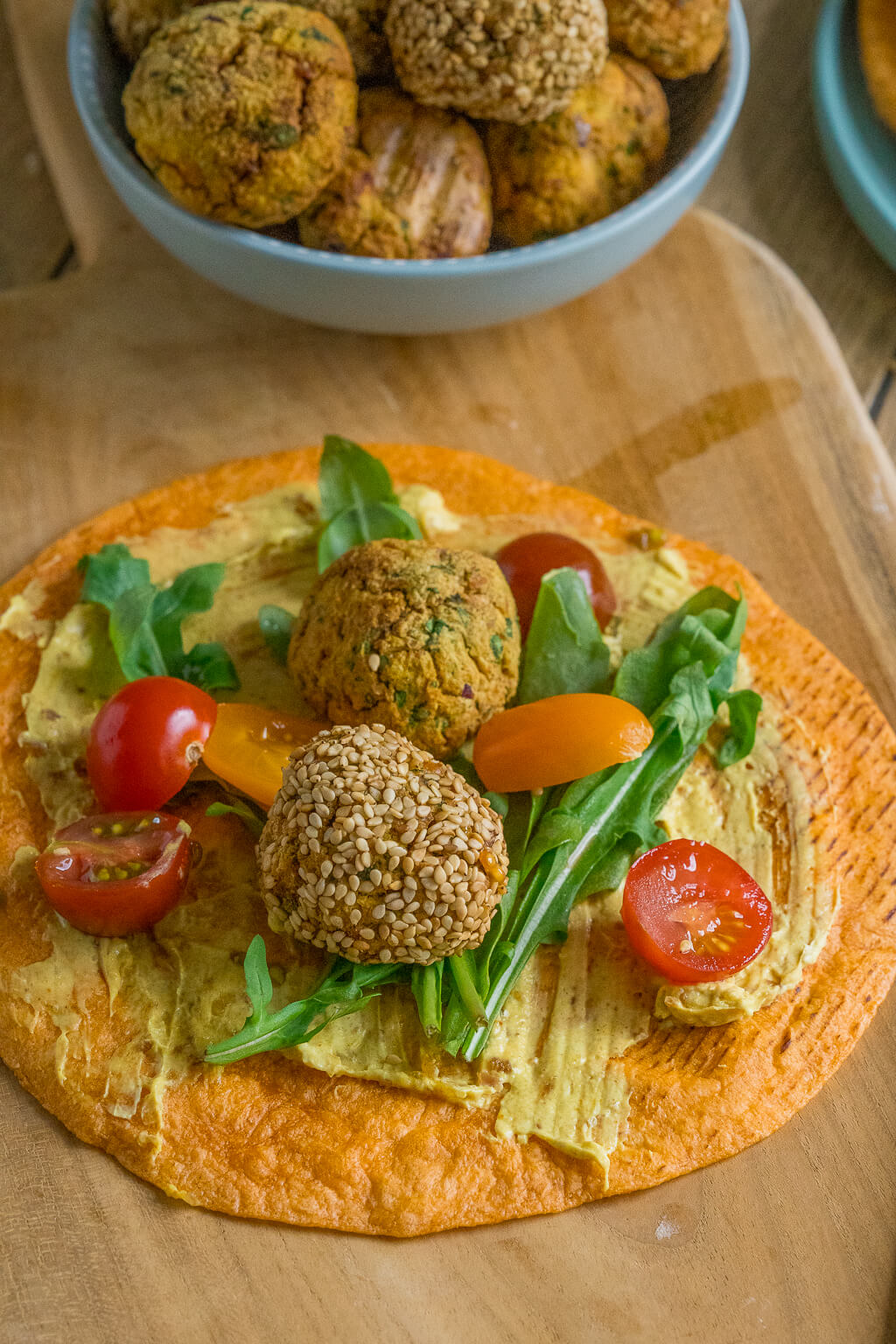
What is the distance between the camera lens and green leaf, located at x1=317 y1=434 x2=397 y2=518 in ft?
10.6

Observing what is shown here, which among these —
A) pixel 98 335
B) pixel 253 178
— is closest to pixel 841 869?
pixel 253 178

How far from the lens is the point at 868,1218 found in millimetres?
2539

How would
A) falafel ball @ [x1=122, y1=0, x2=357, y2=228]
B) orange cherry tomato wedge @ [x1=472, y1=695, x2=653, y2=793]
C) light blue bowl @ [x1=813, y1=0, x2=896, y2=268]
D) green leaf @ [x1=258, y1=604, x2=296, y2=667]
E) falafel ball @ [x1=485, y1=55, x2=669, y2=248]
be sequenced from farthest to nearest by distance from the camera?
light blue bowl @ [x1=813, y1=0, x2=896, y2=268], falafel ball @ [x1=485, y1=55, x2=669, y2=248], green leaf @ [x1=258, y1=604, x2=296, y2=667], falafel ball @ [x1=122, y1=0, x2=357, y2=228], orange cherry tomato wedge @ [x1=472, y1=695, x2=653, y2=793]

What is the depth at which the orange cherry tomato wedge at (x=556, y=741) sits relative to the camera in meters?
2.72

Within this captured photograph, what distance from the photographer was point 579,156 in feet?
10.8

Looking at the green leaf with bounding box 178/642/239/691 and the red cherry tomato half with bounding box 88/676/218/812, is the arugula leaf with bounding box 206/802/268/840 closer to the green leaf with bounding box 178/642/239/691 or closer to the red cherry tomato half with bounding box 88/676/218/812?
the red cherry tomato half with bounding box 88/676/218/812

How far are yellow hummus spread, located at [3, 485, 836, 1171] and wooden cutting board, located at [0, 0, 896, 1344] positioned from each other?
8.8 inches

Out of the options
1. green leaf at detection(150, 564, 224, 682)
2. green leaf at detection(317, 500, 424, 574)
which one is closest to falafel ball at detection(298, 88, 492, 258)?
green leaf at detection(317, 500, 424, 574)

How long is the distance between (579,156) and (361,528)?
1230mm

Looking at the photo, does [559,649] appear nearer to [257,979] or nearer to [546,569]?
[546,569]

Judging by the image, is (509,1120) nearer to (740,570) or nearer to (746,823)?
(746,823)

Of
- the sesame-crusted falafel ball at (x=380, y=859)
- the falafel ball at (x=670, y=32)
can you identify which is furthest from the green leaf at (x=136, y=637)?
the falafel ball at (x=670, y=32)

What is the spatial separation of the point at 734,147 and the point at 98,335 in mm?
2595

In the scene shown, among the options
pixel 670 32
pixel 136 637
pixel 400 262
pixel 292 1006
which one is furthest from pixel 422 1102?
pixel 670 32
